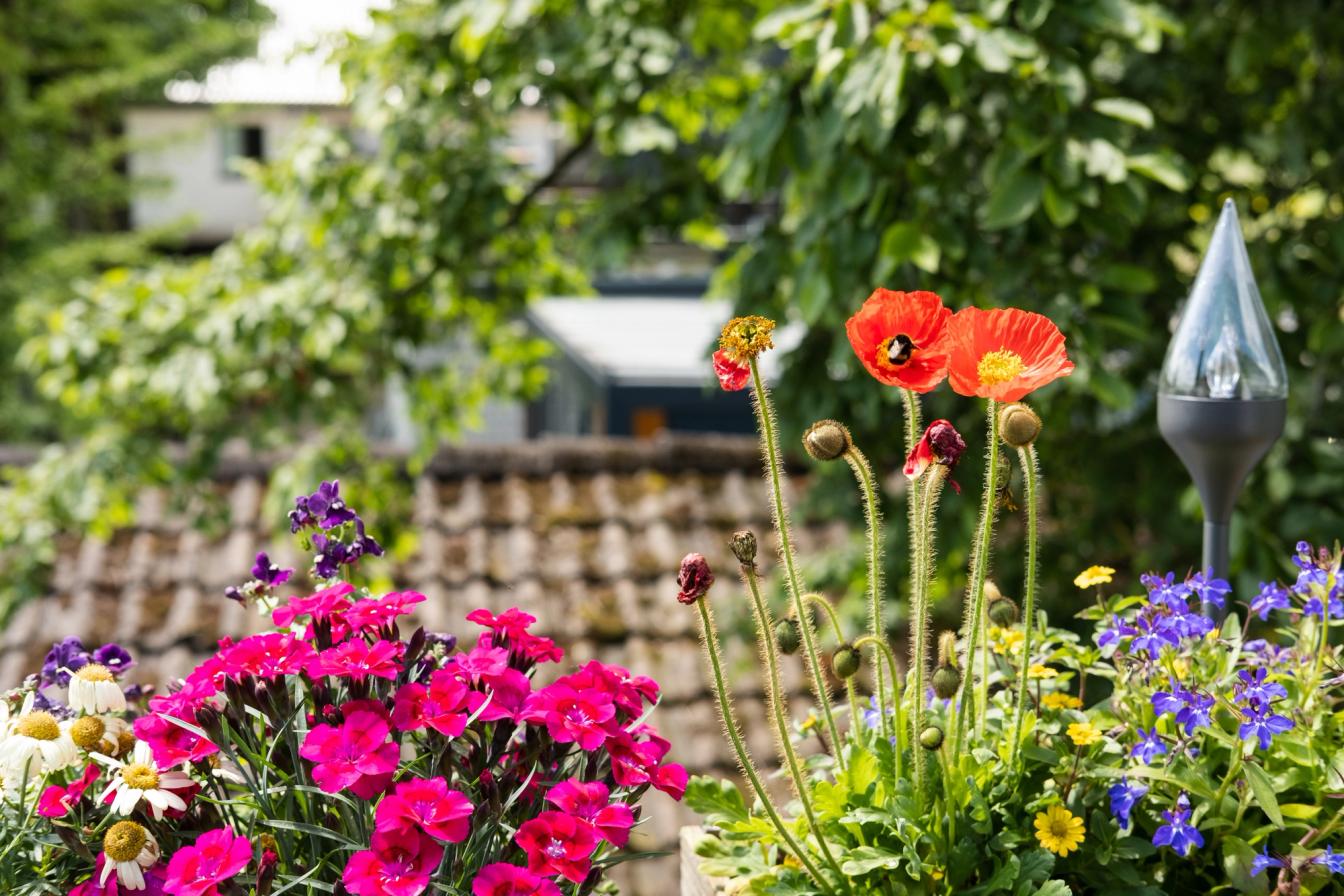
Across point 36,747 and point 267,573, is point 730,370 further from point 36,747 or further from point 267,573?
point 36,747

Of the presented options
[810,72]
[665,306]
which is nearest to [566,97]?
[810,72]

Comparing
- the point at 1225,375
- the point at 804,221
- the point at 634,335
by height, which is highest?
the point at 804,221

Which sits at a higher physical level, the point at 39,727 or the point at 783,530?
the point at 783,530

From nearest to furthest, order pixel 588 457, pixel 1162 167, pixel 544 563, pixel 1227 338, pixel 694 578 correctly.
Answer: pixel 694 578 → pixel 1227 338 → pixel 1162 167 → pixel 544 563 → pixel 588 457

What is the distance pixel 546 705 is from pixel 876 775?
245mm

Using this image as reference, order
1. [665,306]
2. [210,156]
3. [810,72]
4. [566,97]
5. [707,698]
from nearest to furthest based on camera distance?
[810,72], [566,97], [707,698], [665,306], [210,156]

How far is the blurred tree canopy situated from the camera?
1997 millimetres

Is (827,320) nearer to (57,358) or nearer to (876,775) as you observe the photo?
(876,775)

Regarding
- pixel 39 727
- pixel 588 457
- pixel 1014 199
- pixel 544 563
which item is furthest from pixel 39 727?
pixel 588 457

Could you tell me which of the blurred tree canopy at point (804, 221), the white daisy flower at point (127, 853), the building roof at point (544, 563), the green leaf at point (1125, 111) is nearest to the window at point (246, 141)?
the building roof at point (544, 563)

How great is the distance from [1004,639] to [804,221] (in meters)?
1.21

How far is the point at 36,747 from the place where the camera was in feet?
2.89

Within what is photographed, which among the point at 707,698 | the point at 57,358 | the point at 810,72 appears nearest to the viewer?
the point at 810,72

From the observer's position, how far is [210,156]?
2066 centimetres
